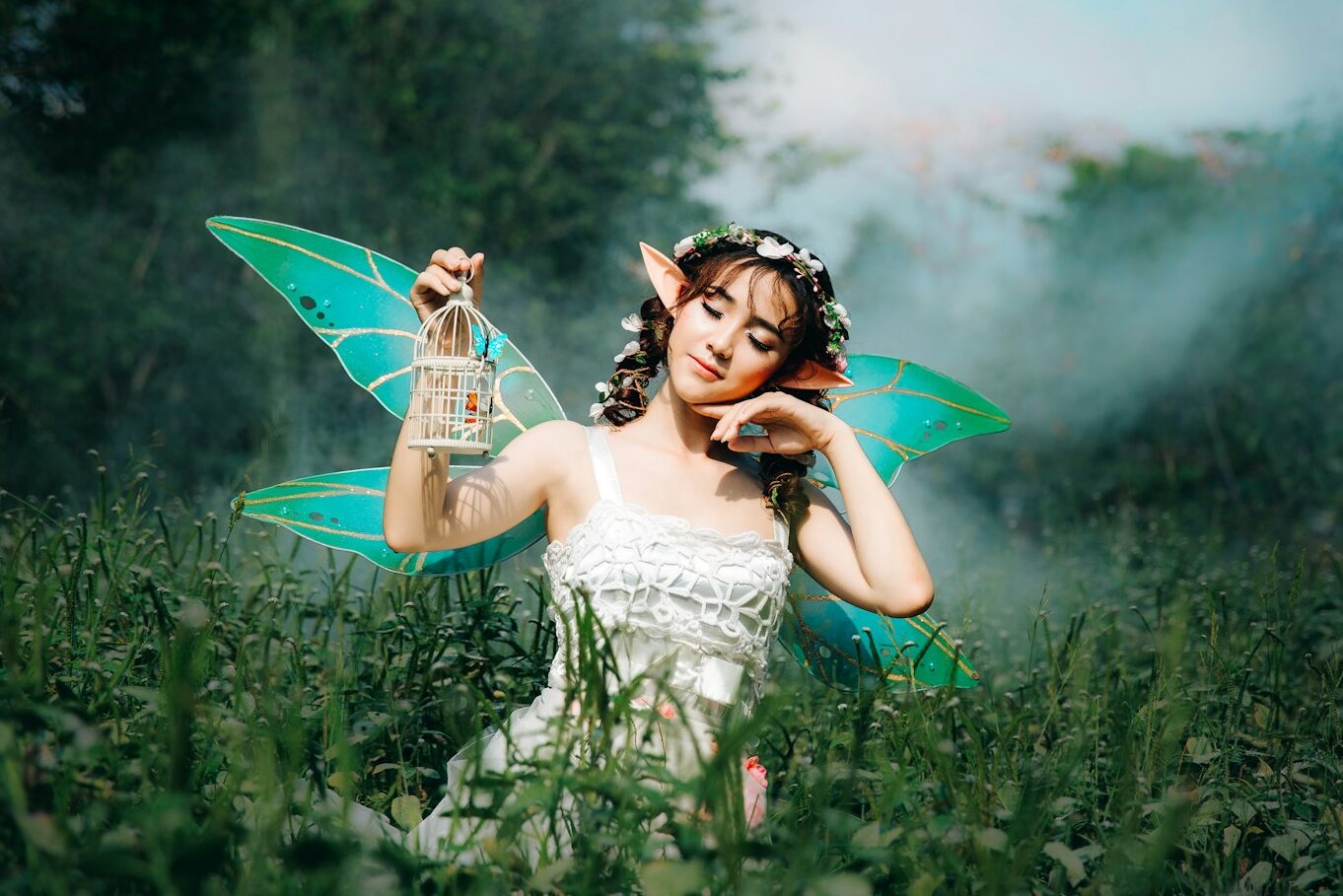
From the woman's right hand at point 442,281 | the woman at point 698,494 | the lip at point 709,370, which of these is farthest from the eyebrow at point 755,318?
the woman's right hand at point 442,281

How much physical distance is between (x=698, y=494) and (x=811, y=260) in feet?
1.62

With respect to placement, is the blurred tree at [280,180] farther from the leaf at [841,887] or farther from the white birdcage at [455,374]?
the leaf at [841,887]

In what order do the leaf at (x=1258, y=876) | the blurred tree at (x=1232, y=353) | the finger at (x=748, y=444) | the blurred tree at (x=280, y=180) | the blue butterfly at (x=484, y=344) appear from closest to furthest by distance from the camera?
the leaf at (x=1258, y=876), the blue butterfly at (x=484, y=344), the finger at (x=748, y=444), the blurred tree at (x=1232, y=353), the blurred tree at (x=280, y=180)

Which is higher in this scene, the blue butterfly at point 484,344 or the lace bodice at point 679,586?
the blue butterfly at point 484,344

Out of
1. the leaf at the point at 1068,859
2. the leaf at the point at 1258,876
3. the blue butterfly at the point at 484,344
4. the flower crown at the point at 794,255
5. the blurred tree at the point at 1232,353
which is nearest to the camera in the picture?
the leaf at the point at 1068,859

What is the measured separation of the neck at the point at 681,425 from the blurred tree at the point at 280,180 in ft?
11.3

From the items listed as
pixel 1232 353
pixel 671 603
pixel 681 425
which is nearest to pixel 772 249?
pixel 681 425

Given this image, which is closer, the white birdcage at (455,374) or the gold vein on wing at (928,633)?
the white birdcage at (455,374)

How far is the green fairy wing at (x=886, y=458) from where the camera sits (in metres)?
2.46

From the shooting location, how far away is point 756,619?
83.9 inches

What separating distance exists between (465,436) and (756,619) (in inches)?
23.6

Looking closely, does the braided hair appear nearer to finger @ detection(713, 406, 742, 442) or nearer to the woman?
the woman

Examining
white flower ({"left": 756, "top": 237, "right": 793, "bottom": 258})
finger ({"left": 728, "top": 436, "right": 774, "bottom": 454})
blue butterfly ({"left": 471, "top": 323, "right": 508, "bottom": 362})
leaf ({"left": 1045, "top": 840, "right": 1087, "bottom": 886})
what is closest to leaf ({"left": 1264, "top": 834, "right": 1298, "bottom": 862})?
leaf ({"left": 1045, "top": 840, "right": 1087, "bottom": 886})

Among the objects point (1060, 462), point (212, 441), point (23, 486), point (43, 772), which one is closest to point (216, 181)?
point (212, 441)
